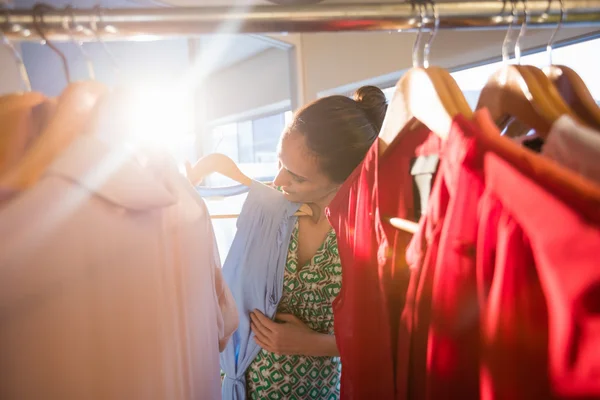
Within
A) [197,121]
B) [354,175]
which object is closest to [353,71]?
[197,121]

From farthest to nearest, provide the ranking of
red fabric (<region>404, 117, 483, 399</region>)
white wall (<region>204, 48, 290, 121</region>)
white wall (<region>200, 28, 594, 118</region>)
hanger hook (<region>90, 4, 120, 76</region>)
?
white wall (<region>204, 48, 290, 121</region>) < white wall (<region>200, 28, 594, 118</region>) < hanger hook (<region>90, 4, 120, 76</region>) < red fabric (<region>404, 117, 483, 399</region>)

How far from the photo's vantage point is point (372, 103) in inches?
33.1

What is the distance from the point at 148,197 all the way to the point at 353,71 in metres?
2.52

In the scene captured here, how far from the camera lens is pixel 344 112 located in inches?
31.0

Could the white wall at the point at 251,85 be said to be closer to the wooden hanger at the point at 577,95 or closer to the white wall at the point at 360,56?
the white wall at the point at 360,56

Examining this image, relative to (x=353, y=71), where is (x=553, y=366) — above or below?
below

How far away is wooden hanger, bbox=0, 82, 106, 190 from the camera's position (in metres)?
0.34

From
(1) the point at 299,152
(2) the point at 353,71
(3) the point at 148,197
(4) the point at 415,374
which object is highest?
(2) the point at 353,71

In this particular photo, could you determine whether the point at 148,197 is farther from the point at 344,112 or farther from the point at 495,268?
the point at 344,112

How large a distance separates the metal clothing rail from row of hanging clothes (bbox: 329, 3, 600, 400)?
0.05m

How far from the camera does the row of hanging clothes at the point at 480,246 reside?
8.8 inches

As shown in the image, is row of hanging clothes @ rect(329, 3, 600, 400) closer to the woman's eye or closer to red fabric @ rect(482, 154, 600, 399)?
red fabric @ rect(482, 154, 600, 399)

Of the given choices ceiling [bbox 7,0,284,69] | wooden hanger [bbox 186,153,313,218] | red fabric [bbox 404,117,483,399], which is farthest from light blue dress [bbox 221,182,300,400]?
ceiling [bbox 7,0,284,69]

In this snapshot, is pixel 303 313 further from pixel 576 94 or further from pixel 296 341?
pixel 576 94
